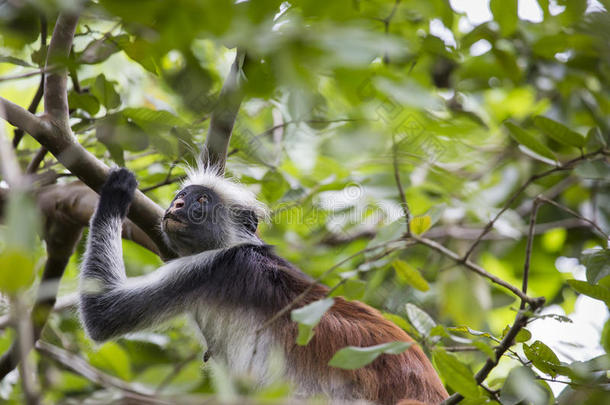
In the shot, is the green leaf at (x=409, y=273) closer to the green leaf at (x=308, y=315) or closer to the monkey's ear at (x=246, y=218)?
the green leaf at (x=308, y=315)

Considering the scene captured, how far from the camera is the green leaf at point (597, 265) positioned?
3.52 metres

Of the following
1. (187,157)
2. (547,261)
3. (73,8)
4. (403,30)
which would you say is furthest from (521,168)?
(73,8)

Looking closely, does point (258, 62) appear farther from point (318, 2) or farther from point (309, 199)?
point (309, 199)

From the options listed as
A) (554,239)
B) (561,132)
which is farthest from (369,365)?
(554,239)

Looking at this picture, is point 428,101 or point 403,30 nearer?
point 428,101

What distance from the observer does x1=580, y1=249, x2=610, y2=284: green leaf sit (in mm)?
3521

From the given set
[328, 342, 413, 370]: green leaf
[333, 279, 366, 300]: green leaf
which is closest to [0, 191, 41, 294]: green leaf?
[328, 342, 413, 370]: green leaf

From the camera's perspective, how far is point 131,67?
6.65 m

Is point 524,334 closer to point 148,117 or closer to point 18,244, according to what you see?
point 18,244

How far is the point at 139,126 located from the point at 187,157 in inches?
31.0

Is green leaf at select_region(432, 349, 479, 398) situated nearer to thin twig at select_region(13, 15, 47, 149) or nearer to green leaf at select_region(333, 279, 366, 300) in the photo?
green leaf at select_region(333, 279, 366, 300)

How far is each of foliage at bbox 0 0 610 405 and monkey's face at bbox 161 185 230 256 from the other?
26cm

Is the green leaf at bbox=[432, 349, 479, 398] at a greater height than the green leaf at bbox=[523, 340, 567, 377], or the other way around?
the green leaf at bbox=[432, 349, 479, 398]

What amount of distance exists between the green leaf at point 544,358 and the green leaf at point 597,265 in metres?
0.73
